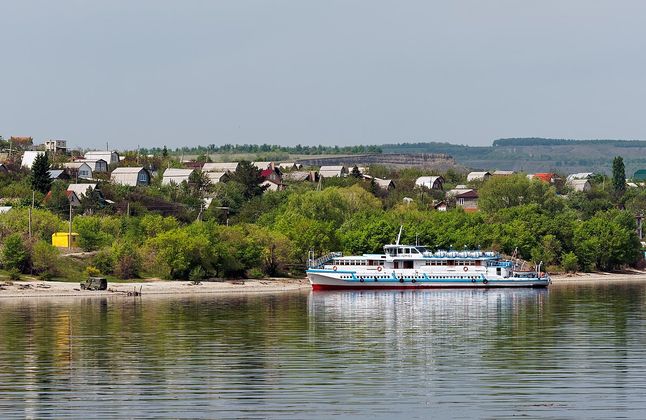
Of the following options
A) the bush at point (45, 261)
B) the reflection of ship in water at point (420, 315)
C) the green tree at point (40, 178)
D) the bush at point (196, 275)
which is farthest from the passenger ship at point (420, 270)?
the green tree at point (40, 178)

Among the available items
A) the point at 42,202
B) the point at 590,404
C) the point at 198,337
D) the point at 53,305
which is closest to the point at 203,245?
the point at 53,305

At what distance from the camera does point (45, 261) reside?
119438 millimetres

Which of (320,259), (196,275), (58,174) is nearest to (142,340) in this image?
(196,275)

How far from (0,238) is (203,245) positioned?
20116 millimetres

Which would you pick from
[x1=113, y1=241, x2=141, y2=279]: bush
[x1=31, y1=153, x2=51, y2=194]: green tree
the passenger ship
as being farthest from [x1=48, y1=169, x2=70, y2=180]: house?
[x1=113, y1=241, x2=141, y2=279]: bush

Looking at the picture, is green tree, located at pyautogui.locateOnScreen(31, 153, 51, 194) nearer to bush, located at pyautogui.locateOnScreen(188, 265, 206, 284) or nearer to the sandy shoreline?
the sandy shoreline

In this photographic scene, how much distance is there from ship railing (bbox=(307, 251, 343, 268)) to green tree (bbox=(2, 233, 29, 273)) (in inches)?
1274

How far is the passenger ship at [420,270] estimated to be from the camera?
138 meters

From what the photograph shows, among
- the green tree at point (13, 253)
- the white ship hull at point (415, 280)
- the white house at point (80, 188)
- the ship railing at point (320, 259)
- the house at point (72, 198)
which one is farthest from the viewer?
the white house at point (80, 188)

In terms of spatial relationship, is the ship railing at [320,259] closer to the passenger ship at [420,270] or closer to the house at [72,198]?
the passenger ship at [420,270]

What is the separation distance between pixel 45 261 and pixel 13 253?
3.20m

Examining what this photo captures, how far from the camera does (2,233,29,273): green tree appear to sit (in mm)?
117312

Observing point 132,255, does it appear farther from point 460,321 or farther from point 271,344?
point 271,344

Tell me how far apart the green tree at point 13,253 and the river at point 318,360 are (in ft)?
40.8
